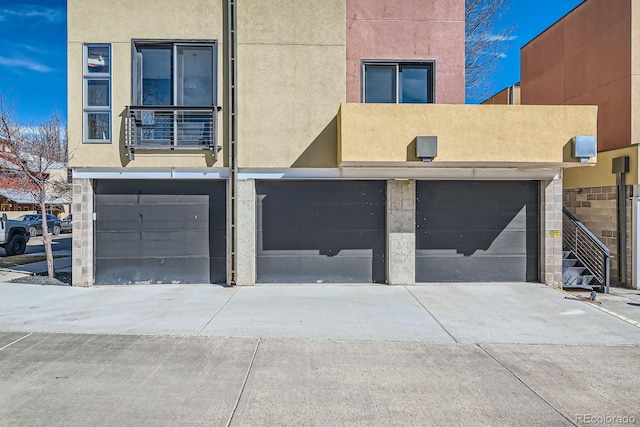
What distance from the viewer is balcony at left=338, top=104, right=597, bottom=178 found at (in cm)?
759

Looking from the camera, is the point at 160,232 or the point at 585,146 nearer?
the point at 585,146

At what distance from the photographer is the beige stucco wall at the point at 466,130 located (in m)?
7.59

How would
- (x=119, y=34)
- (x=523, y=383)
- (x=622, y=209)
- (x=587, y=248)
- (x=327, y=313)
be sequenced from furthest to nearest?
(x=587, y=248) → (x=622, y=209) → (x=119, y=34) → (x=327, y=313) → (x=523, y=383)

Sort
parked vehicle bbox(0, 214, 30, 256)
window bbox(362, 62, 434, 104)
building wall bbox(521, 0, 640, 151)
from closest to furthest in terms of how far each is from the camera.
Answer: window bbox(362, 62, 434, 104)
building wall bbox(521, 0, 640, 151)
parked vehicle bbox(0, 214, 30, 256)

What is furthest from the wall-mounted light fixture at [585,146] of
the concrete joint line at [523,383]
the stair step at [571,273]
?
the concrete joint line at [523,383]

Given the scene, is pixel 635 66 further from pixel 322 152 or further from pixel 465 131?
pixel 322 152

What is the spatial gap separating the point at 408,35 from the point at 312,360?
750 centimetres

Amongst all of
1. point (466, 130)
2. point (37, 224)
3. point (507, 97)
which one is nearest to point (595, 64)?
point (507, 97)

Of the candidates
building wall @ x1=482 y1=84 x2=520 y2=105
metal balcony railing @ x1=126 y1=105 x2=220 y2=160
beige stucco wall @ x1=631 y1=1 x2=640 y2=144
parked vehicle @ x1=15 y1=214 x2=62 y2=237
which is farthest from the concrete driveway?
parked vehicle @ x1=15 y1=214 x2=62 y2=237

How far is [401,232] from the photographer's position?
8.93 metres

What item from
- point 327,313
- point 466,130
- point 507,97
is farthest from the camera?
point 507,97

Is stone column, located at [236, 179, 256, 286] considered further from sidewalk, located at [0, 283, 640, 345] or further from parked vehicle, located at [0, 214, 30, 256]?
parked vehicle, located at [0, 214, 30, 256]

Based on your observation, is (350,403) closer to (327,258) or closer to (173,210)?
(327,258)

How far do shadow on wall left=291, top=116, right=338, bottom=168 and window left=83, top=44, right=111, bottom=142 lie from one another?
4.30 m
